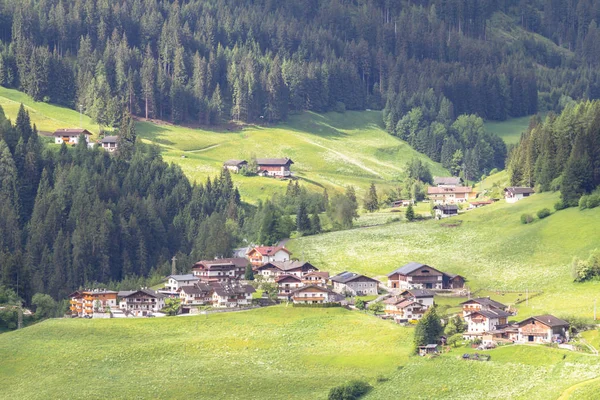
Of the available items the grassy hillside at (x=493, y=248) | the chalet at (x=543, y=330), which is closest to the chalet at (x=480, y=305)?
the grassy hillside at (x=493, y=248)

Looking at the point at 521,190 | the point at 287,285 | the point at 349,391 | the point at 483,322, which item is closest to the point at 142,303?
the point at 287,285

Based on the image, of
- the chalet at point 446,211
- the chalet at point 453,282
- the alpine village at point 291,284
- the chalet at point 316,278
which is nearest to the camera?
the alpine village at point 291,284

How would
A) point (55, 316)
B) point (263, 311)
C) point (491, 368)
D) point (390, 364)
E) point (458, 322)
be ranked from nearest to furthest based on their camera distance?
1. point (491, 368)
2. point (390, 364)
3. point (458, 322)
4. point (263, 311)
5. point (55, 316)

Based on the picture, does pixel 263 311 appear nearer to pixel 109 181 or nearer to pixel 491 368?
pixel 491 368

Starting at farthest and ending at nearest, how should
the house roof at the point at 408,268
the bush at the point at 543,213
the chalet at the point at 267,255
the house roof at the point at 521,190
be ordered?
the house roof at the point at 521,190
the chalet at the point at 267,255
the bush at the point at 543,213
the house roof at the point at 408,268

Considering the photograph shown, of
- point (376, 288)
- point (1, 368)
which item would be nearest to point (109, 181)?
point (376, 288)

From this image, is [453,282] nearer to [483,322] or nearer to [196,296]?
[483,322]

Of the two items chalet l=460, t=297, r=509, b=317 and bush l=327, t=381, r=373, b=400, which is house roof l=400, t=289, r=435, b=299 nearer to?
chalet l=460, t=297, r=509, b=317

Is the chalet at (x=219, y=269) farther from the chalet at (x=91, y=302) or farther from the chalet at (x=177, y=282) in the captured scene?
the chalet at (x=91, y=302)
